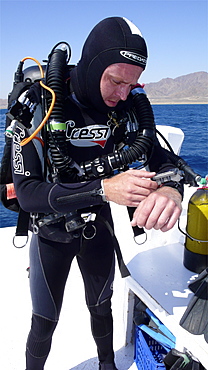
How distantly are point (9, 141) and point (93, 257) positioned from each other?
0.66 metres

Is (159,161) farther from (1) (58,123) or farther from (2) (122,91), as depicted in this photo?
(1) (58,123)

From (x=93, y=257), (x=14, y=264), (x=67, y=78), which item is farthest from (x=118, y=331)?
(x=67, y=78)

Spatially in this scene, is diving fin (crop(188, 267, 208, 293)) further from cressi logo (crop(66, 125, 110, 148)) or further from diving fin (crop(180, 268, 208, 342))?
cressi logo (crop(66, 125, 110, 148))

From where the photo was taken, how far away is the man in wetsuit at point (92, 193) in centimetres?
114

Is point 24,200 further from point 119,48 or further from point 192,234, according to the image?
point 192,234

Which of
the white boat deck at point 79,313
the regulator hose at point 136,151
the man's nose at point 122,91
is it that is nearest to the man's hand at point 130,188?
the regulator hose at point 136,151

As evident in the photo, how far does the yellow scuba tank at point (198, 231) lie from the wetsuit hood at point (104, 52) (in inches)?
27.0

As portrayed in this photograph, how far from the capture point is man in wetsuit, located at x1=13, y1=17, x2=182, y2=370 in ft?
3.73

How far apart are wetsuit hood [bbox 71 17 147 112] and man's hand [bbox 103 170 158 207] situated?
16.5 inches

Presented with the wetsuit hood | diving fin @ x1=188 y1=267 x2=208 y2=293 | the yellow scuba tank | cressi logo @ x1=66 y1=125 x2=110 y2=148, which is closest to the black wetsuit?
cressi logo @ x1=66 y1=125 x2=110 y2=148

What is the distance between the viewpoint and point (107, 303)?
1.62m

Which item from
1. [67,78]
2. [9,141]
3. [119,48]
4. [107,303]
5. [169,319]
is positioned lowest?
[107,303]

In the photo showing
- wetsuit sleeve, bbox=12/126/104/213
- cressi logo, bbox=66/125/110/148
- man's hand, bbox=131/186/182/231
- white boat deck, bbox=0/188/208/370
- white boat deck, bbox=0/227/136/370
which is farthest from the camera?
white boat deck, bbox=0/227/136/370

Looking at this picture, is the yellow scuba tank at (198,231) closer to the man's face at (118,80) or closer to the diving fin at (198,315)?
the diving fin at (198,315)
